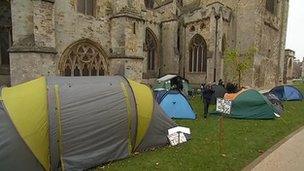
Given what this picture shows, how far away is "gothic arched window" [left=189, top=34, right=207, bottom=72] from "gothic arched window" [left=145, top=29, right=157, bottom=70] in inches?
133

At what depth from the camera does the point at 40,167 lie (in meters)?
5.72

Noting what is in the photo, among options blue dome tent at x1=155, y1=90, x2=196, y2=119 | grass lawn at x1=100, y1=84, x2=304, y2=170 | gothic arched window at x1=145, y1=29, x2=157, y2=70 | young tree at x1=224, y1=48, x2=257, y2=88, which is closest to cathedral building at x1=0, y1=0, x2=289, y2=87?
gothic arched window at x1=145, y1=29, x2=157, y2=70

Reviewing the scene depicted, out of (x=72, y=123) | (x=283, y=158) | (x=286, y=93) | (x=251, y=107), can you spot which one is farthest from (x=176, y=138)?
(x=286, y=93)

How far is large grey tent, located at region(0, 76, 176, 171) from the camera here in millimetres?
5629

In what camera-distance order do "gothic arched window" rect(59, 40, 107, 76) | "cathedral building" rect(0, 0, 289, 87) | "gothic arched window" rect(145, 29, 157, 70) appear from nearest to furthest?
1. "cathedral building" rect(0, 0, 289, 87)
2. "gothic arched window" rect(59, 40, 107, 76)
3. "gothic arched window" rect(145, 29, 157, 70)

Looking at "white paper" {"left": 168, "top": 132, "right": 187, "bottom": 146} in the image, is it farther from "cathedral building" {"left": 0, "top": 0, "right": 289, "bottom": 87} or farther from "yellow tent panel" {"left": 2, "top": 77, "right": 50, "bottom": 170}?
"cathedral building" {"left": 0, "top": 0, "right": 289, "bottom": 87}

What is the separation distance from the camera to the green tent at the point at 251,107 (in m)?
12.2

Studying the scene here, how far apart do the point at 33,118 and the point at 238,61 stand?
1945cm

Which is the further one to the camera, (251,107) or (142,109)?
(251,107)

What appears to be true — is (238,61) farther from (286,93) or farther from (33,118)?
(33,118)

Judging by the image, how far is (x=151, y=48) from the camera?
2462 cm

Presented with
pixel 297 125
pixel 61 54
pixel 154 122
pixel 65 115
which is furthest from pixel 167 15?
pixel 65 115

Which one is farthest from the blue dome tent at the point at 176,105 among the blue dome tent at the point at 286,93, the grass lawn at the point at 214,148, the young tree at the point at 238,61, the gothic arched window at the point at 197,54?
the gothic arched window at the point at 197,54

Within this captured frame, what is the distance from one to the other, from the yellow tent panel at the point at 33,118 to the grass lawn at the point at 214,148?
1.47m
